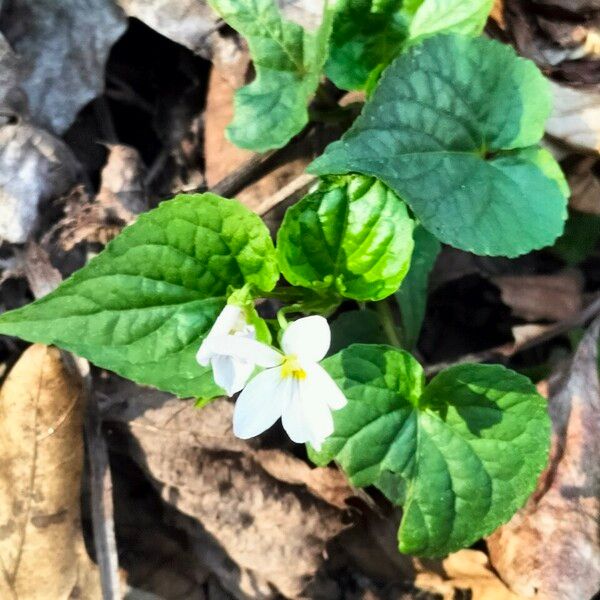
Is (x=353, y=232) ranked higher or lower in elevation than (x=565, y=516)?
higher

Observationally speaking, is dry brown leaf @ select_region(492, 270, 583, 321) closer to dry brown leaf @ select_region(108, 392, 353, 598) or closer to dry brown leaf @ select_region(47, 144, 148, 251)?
dry brown leaf @ select_region(108, 392, 353, 598)

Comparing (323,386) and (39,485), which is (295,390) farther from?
(39,485)

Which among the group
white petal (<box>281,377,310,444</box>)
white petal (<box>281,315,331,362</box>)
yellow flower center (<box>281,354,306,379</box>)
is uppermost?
white petal (<box>281,315,331,362</box>)

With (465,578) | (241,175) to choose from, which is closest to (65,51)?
(241,175)

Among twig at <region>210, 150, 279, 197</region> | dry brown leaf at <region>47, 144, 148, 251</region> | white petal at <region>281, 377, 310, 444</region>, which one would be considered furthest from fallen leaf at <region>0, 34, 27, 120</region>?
Result: white petal at <region>281, 377, 310, 444</region>

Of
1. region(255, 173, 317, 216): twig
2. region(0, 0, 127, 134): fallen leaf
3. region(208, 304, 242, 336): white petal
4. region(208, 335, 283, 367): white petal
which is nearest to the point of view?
region(208, 335, 283, 367): white petal

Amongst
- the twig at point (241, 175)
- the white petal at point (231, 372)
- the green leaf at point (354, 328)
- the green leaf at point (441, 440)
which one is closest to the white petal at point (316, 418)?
the white petal at point (231, 372)
